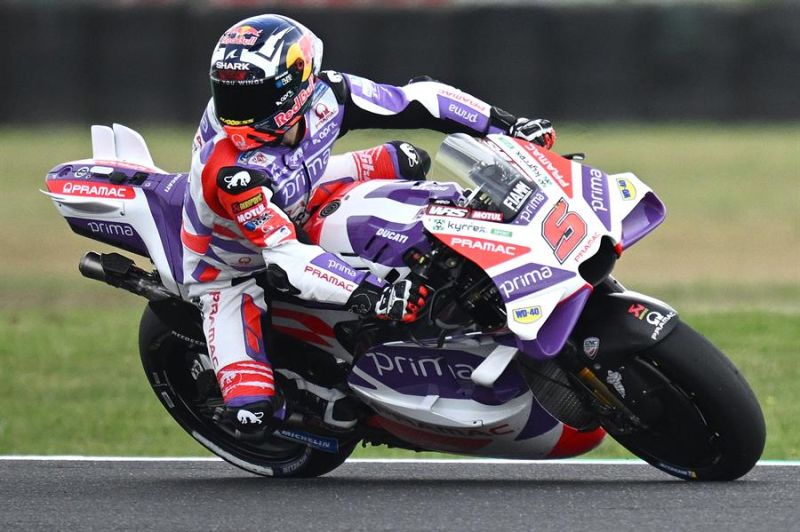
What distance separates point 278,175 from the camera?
5586 mm

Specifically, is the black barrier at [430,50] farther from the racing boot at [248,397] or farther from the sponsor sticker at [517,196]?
the sponsor sticker at [517,196]

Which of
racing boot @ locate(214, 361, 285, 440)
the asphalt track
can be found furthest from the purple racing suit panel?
the asphalt track

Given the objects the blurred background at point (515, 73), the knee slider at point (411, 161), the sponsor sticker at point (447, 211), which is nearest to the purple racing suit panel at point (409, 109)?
the knee slider at point (411, 161)

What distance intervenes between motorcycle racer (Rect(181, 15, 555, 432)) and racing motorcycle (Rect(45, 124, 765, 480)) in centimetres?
16

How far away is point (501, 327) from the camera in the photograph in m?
5.34

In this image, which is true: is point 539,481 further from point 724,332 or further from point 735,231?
point 735,231

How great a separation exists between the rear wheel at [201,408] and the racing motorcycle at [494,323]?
24cm

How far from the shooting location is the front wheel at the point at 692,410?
518 centimetres

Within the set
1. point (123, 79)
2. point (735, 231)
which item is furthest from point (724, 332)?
point (123, 79)

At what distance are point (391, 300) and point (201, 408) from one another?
1.79m

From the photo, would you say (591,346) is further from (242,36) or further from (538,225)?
(242,36)

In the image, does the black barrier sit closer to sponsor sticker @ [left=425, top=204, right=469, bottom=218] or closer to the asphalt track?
the asphalt track

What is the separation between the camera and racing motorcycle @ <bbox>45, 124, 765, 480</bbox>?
204 inches

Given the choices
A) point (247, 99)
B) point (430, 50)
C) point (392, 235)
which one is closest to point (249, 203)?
point (247, 99)
